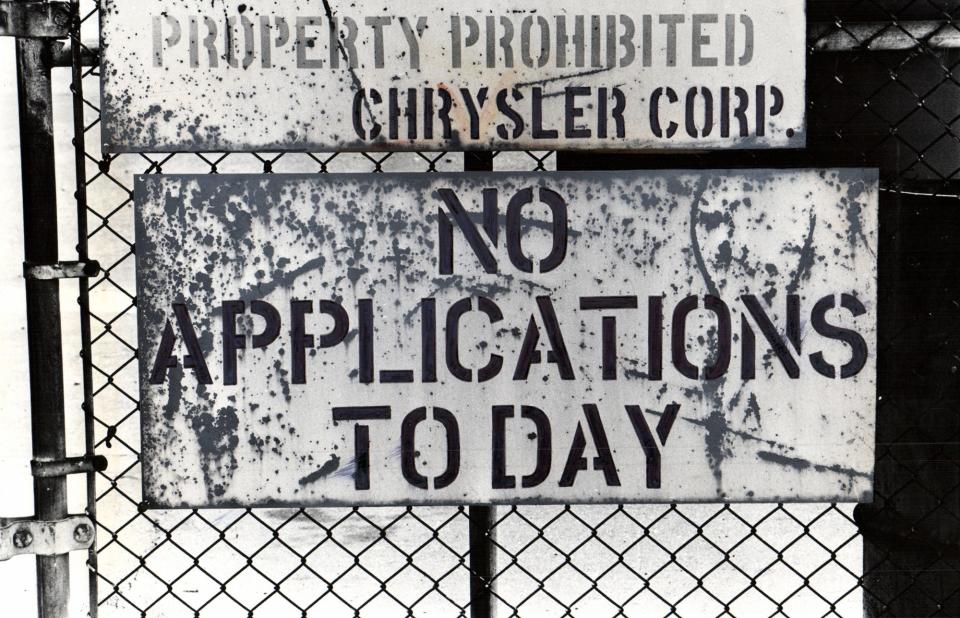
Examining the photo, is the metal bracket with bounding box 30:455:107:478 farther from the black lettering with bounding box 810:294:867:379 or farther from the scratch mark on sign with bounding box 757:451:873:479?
the black lettering with bounding box 810:294:867:379

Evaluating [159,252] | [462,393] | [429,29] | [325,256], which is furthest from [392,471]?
[429,29]

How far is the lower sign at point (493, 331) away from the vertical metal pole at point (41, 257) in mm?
175

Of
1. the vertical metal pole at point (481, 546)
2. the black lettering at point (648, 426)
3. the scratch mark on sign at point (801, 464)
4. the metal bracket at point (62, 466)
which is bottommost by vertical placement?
the vertical metal pole at point (481, 546)

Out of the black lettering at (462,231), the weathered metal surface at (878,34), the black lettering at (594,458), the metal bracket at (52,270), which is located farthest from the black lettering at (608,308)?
the metal bracket at (52,270)

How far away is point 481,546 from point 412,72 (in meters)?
1.05

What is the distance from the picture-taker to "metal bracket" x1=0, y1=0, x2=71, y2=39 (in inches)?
76.4

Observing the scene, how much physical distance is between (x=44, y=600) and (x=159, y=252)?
0.77 metres

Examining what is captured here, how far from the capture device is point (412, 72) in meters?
2.05

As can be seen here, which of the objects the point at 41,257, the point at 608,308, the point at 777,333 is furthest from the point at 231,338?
the point at 777,333

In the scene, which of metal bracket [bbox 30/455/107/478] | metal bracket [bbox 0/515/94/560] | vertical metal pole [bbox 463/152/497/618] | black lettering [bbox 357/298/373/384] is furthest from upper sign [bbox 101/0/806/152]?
metal bracket [bbox 0/515/94/560]

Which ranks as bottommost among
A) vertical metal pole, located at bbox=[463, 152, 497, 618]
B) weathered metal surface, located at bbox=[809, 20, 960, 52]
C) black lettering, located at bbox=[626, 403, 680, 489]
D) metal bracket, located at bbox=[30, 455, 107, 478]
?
vertical metal pole, located at bbox=[463, 152, 497, 618]

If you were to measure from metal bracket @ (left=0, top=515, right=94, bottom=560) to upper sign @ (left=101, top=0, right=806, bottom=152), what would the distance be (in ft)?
2.60

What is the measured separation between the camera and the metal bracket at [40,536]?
2004 millimetres

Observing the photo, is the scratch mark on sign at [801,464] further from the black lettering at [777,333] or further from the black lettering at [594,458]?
the black lettering at [594,458]
